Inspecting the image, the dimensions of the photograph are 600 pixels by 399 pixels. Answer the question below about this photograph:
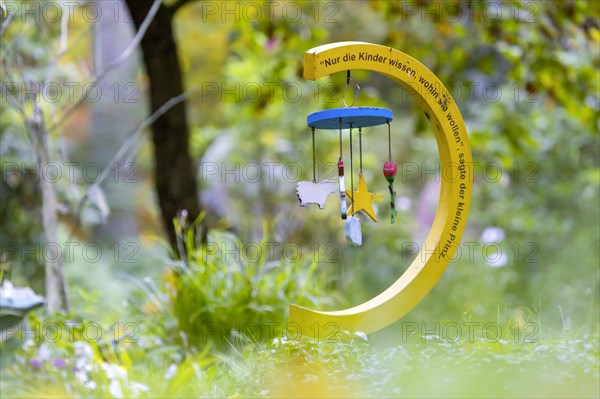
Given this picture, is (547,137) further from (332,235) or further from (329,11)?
(329,11)

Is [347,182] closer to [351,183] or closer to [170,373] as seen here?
[170,373]

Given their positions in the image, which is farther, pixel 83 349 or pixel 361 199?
pixel 83 349

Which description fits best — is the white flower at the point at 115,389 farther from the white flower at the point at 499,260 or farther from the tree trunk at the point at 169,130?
Answer: the white flower at the point at 499,260

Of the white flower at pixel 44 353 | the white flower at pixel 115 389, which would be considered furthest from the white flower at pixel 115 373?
the white flower at pixel 44 353

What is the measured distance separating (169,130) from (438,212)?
222cm

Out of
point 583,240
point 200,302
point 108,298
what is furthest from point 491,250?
point 108,298

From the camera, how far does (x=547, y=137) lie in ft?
22.1

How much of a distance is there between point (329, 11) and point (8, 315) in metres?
7.03

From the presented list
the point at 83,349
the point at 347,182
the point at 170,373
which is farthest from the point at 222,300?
the point at 347,182

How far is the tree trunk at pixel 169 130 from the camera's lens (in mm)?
4410

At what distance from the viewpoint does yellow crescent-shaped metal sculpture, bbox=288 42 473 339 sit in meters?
2.49

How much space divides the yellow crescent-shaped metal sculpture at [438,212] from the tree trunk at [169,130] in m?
2.08

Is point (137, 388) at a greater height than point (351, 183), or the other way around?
point (351, 183)

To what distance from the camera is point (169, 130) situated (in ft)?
14.6
